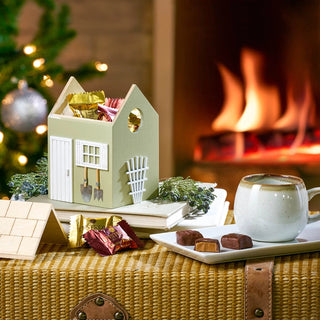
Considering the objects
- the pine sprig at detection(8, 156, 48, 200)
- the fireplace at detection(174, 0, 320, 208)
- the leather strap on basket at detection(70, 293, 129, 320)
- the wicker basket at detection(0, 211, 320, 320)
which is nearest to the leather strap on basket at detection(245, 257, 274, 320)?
the wicker basket at detection(0, 211, 320, 320)

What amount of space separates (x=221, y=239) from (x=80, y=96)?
34cm

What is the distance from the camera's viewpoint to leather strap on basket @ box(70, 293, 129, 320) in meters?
0.87

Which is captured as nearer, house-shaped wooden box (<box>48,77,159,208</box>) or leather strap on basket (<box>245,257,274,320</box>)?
leather strap on basket (<box>245,257,274,320</box>)

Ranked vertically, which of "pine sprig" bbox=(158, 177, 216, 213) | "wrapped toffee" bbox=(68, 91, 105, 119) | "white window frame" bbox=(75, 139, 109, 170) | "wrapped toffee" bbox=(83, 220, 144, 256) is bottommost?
"wrapped toffee" bbox=(83, 220, 144, 256)

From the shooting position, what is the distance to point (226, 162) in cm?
215

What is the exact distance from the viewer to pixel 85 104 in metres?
1.04

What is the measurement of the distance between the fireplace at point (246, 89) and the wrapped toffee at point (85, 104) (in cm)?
109

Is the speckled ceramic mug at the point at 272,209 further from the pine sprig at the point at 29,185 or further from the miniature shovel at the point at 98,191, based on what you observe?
the pine sprig at the point at 29,185

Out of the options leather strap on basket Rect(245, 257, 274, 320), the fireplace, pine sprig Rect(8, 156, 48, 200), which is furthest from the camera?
the fireplace

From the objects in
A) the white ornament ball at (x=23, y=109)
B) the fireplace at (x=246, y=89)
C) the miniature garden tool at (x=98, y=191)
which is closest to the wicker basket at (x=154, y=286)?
the miniature garden tool at (x=98, y=191)

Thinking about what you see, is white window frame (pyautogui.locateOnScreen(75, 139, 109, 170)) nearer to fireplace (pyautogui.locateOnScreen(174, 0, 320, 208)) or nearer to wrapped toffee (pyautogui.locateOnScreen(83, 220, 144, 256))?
wrapped toffee (pyautogui.locateOnScreen(83, 220, 144, 256))

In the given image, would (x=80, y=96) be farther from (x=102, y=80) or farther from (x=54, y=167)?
(x=102, y=80)

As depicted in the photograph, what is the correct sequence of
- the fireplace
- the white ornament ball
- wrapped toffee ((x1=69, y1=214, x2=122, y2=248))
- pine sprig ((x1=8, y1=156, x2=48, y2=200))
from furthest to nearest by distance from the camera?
the fireplace → the white ornament ball → pine sprig ((x1=8, y1=156, x2=48, y2=200)) → wrapped toffee ((x1=69, y1=214, x2=122, y2=248))

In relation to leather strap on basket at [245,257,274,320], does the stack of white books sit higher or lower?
higher
